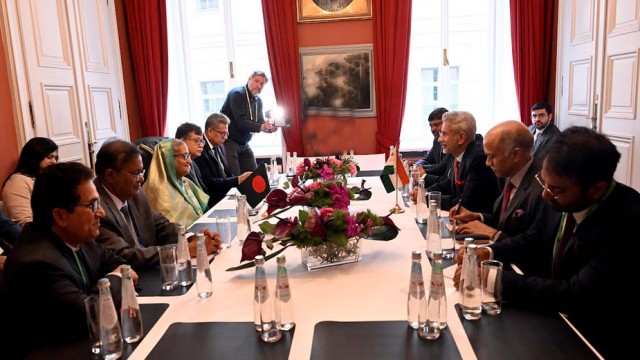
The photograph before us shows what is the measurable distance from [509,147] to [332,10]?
356 cm

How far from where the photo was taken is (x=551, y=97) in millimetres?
5324

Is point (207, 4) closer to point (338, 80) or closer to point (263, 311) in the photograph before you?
point (338, 80)

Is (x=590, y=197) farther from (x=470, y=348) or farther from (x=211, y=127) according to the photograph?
(x=211, y=127)

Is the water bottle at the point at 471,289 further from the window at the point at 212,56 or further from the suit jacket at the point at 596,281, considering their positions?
the window at the point at 212,56

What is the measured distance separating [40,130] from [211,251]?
2.58 metres

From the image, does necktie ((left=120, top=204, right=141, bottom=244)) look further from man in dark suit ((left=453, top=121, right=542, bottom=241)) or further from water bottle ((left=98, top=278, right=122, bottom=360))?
man in dark suit ((left=453, top=121, right=542, bottom=241))

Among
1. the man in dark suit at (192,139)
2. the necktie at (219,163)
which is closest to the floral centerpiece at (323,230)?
the man in dark suit at (192,139)

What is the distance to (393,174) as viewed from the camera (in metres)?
2.68

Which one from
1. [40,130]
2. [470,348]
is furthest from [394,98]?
[470,348]

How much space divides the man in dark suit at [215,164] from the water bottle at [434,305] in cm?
250

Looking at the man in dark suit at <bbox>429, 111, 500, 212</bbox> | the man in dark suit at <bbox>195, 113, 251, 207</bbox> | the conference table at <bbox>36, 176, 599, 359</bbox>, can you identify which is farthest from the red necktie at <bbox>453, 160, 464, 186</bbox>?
the man in dark suit at <bbox>195, 113, 251, 207</bbox>

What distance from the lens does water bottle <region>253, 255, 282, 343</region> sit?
136 centimetres

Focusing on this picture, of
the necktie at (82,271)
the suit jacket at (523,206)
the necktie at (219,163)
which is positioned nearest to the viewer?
the necktie at (82,271)

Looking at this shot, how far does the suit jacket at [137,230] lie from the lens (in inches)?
77.9
